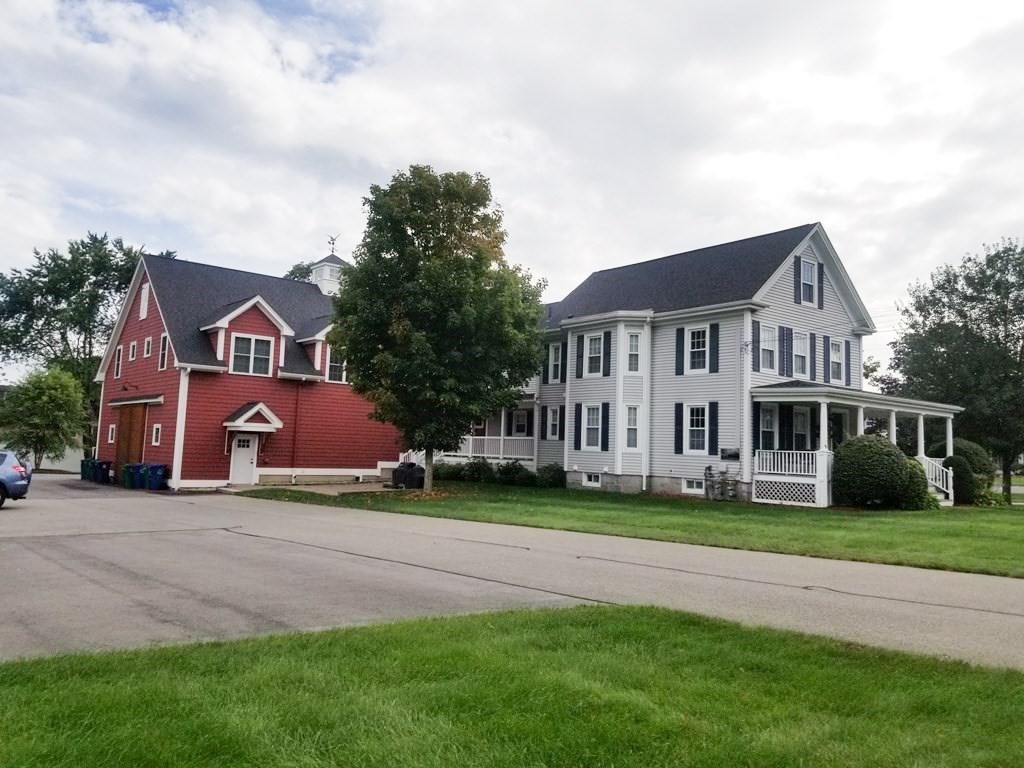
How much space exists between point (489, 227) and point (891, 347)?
959 inches

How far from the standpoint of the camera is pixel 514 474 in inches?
1251

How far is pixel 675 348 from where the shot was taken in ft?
92.3

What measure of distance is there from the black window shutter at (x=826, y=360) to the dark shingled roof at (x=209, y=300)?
64.9ft

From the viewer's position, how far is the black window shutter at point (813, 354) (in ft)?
93.7

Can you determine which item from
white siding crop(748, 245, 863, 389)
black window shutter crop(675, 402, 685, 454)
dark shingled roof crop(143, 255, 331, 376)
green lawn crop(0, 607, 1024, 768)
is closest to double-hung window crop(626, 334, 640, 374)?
black window shutter crop(675, 402, 685, 454)

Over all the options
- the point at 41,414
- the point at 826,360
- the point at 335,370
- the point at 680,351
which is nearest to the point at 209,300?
the point at 335,370

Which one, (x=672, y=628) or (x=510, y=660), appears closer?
(x=510, y=660)

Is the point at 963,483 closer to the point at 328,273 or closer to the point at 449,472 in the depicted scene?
the point at 449,472

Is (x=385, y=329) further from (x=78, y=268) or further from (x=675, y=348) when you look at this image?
(x=78, y=268)

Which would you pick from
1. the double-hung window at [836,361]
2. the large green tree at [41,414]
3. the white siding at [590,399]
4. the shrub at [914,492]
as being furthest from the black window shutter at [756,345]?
the large green tree at [41,414]

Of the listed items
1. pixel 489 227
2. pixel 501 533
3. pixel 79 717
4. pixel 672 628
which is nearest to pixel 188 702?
pixel 79 717

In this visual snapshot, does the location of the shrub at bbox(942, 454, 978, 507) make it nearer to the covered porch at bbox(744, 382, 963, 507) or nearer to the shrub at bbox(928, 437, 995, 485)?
the covered porch at bbox(744, 382, 963, 507)

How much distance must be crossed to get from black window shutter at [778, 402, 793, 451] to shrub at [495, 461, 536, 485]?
30.9 feet

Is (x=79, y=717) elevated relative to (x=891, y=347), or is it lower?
lower
